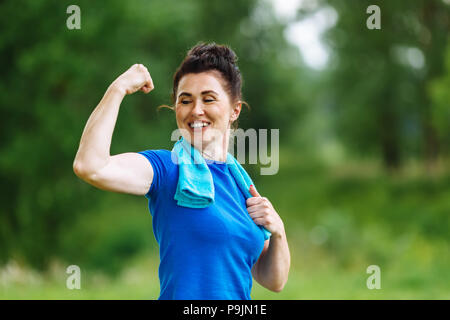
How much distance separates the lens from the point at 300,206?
19.9 metres

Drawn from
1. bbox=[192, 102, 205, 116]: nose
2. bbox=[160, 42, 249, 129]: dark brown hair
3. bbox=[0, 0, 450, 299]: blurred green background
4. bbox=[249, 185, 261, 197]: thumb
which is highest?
bbox=[0, 0, 450, 299]: blurred green background

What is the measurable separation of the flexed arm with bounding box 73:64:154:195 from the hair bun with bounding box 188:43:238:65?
27 cm

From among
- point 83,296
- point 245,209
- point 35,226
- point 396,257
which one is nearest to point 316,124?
point 396,257

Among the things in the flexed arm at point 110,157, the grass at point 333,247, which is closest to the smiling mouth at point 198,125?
the flexed arm at point 110,157

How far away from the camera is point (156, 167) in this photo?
1.79 metres

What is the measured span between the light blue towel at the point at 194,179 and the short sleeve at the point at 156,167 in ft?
0.17

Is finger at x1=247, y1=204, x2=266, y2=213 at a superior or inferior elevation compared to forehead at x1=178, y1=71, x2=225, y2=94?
inferior

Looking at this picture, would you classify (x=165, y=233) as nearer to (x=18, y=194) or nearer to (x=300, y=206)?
(x=18, y=194)

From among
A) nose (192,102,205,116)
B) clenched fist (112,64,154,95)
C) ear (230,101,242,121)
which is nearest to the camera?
clenched fist (112,64,154,95)

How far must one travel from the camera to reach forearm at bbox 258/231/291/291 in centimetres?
202

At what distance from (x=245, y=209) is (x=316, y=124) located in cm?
3153

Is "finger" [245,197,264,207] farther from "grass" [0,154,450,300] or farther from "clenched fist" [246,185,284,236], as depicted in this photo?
"grass" [0,154,450,300]
